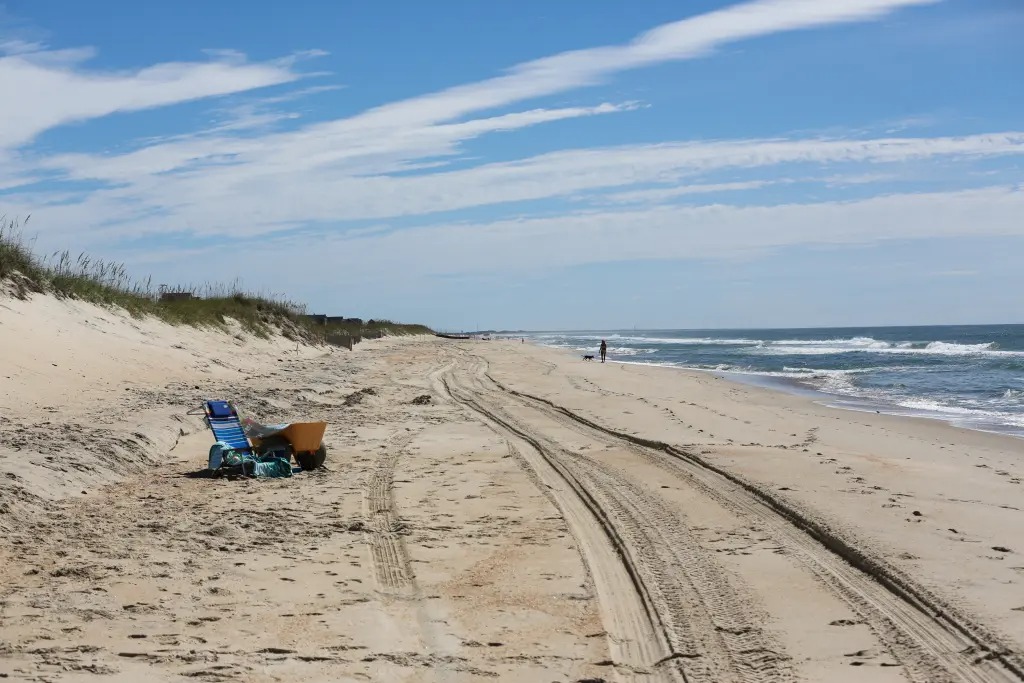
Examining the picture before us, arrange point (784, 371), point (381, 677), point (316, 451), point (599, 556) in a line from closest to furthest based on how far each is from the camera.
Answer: point (381, 677)
point (599, 556)
point (316, 451)
point (784, 371)

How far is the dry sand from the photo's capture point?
4.77 meters

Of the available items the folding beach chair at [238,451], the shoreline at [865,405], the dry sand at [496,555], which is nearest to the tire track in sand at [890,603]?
the dry sand at [496,555]

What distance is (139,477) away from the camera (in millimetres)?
9414

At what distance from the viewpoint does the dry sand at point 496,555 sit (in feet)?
15.7

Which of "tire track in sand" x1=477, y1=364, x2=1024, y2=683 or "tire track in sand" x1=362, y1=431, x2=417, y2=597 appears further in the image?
"tire track in sand" x1=362, y1=431, x2=417, y2=597

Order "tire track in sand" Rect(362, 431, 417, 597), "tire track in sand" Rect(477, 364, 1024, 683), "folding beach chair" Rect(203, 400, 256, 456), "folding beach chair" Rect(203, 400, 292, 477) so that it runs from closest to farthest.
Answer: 1. "tire track in sand" Rect(477, 364, 1024, 683)
2. "tire track in sand" Rect(362, 431, 417, 597)
3. "folding beach chair" Rect(203, 400, 292, 477)
4. "folding beach chair" Rect(203, 400, 256, 456)

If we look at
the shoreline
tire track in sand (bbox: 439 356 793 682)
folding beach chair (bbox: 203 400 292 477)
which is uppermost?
folding beach chair (bbox: 203 400 292 477)

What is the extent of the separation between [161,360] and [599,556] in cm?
1398

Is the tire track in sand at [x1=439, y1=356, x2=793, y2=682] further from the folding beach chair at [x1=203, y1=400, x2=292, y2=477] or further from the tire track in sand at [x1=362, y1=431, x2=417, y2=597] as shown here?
the folding beach chair at [x1=203, y1=400, x2=292, y2=477]

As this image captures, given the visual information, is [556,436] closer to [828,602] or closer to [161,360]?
[828,602]

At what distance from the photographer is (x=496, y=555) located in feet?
22.1

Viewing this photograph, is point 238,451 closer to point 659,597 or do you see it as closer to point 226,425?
point 226,425

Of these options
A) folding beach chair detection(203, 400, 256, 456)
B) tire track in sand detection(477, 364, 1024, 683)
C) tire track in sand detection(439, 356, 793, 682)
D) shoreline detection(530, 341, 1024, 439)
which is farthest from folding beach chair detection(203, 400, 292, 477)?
shoreline detection(530, 341, 1024, 439)

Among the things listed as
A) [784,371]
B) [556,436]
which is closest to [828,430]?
[556,436]
